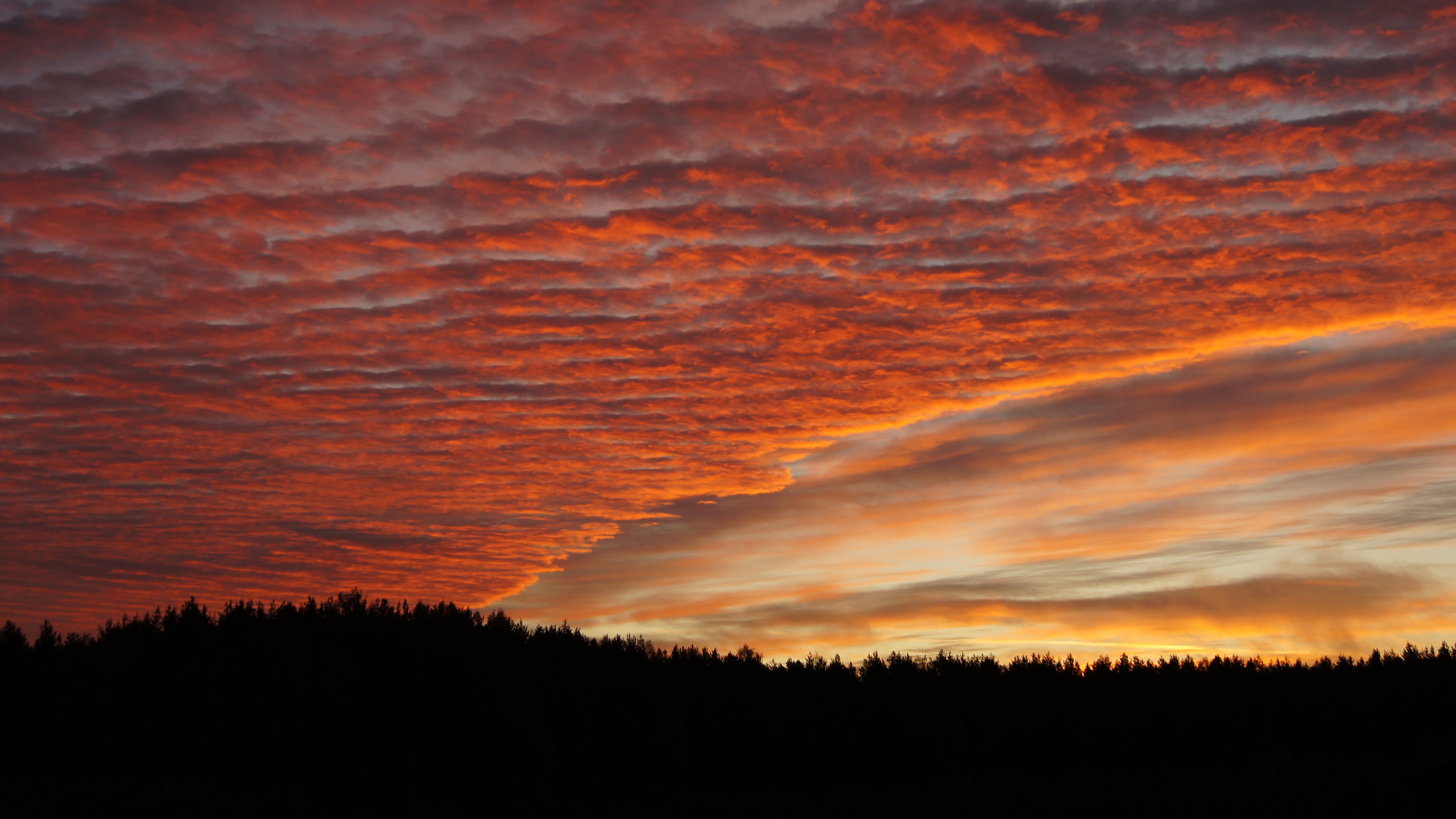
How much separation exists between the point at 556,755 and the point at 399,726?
17.8 feet

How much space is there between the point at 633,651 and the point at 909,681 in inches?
482

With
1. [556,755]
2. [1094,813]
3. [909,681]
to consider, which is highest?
A: [909,681]

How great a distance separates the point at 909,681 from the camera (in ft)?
140

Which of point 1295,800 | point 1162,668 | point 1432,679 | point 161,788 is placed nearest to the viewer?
point 161,788

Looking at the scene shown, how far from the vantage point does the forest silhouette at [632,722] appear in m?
28.5

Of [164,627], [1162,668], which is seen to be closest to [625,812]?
[164,627]

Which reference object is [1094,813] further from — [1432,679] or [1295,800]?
[1432,679]

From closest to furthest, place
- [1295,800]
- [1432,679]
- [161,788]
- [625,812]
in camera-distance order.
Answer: [161,788], [1295,800], [625,812], [1432,679]

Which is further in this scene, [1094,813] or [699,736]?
[699,736]

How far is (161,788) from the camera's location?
24.8m

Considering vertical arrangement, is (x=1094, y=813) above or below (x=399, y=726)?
below

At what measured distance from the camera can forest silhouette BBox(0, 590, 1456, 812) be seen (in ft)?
93.5

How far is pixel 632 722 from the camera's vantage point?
35.3m

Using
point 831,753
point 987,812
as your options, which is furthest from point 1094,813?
point 831,753
